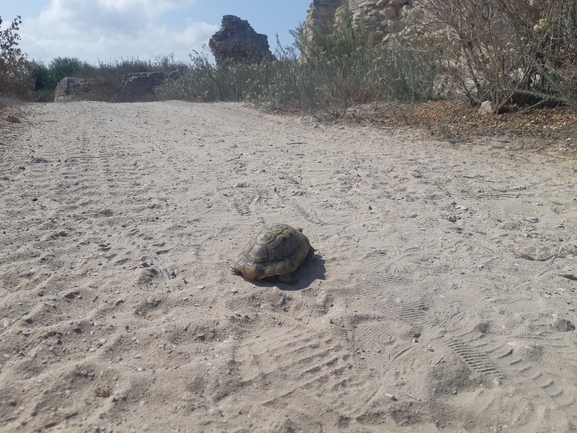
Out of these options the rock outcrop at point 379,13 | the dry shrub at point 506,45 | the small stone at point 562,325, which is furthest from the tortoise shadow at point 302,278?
the rock outcrop at point 379,13

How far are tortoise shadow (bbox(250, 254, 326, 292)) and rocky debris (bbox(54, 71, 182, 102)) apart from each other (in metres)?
21.1

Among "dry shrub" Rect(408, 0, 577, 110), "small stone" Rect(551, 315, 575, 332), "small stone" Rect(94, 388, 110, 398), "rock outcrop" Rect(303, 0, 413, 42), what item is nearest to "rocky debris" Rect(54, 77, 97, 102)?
"rock outcrop" Rect(303, 0, 413, 42)

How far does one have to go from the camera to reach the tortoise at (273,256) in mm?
3248

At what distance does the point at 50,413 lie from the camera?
2.14 metres

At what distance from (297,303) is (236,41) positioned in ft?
80.3

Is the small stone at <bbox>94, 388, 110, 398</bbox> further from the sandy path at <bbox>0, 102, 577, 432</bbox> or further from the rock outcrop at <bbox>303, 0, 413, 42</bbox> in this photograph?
the rock outcrop at <bbox>303, 0, 413, 42</bbox>

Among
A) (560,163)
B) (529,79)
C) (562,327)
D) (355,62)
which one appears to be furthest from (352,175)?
(355,62)

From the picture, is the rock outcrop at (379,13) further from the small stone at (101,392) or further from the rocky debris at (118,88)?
the small stone at (101,392)

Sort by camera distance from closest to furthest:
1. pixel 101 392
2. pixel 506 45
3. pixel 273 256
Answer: pixel 101 392 → pixel 273 256 → pixel 506 45

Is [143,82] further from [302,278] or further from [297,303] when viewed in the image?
[297,303]

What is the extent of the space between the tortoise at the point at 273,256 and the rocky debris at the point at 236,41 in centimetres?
2314

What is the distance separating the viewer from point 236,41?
25312mm

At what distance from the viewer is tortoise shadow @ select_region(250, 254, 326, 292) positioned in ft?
10.8

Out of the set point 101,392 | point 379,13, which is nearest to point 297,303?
point 101,392
